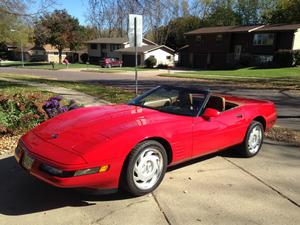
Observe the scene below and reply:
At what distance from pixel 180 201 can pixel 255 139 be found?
2.34 m

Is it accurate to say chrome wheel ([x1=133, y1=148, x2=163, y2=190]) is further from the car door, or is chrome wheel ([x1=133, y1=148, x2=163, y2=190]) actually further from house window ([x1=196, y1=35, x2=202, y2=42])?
house window ([x1=196, y1=35, x2=202, y2=42])

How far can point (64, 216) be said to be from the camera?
353 centimetres

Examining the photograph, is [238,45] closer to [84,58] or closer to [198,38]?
[198,38]

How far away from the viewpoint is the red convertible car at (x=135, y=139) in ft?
11.6


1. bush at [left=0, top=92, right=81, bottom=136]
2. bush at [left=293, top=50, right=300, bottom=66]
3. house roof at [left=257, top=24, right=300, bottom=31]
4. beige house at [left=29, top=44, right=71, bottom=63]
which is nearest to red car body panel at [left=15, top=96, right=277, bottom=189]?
bush at [left=0, top=92, right=81, bottom=136]

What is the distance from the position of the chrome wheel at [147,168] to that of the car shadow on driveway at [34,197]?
0.25 meters

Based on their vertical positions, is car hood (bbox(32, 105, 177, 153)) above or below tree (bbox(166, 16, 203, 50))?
below

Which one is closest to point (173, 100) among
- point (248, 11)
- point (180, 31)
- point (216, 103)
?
point (216, 103)

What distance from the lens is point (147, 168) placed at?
399 cm

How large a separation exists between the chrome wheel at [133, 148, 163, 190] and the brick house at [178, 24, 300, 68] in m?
39.3

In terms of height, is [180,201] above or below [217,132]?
below

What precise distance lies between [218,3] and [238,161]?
72.1m

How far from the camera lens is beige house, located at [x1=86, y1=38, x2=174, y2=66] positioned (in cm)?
5341

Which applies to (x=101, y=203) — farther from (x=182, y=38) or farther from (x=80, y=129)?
(x=182, y=38)
